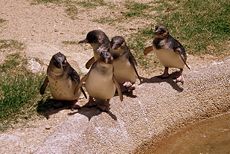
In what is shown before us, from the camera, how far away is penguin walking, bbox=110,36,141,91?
6195 mm

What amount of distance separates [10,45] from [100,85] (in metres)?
2.70

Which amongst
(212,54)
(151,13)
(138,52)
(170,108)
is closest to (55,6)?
(151,13)

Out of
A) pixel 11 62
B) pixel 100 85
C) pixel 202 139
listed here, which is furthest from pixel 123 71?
pixel 11 62

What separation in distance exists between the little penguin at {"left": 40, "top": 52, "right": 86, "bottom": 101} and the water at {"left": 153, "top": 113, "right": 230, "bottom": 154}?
1024 millimetres

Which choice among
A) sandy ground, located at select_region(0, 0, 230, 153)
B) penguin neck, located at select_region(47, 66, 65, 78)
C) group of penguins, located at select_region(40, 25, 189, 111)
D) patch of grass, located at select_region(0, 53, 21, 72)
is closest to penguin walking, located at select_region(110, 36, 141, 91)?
group of penguins, located at select_region(40, 25, 189, 111)

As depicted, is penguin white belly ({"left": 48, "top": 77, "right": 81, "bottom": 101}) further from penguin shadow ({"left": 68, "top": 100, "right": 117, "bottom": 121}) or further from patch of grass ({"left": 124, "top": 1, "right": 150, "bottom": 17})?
patch of grass ({"left": 124, "top": 1, "right": 150, "bottom": 17})

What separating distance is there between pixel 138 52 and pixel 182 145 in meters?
1.92

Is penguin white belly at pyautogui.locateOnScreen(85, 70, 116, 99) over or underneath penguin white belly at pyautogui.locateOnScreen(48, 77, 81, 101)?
over

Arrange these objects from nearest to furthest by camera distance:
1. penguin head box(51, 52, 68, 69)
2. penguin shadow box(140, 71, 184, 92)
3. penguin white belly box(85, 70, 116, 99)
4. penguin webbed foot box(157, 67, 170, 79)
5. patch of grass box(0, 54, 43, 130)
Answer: penguin white belly box(85, 70, 116, 99) < penguin head box(51, 52, 68, 69) < patch of grass box(0, 54, 43, 130) < penguin shadow box(140, 71, 184, 92) < penguin webbed foot box(157, 67, 170, 79)

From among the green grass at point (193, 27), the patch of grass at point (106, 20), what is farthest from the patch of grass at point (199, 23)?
the patch of grass at point (106, 20)

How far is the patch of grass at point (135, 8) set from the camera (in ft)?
30.5

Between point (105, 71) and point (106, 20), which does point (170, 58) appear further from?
point (106, 20)

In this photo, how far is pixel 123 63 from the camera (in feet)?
20.5

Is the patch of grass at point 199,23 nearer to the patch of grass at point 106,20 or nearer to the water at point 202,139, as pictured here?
the patch of grass at point 106,20
